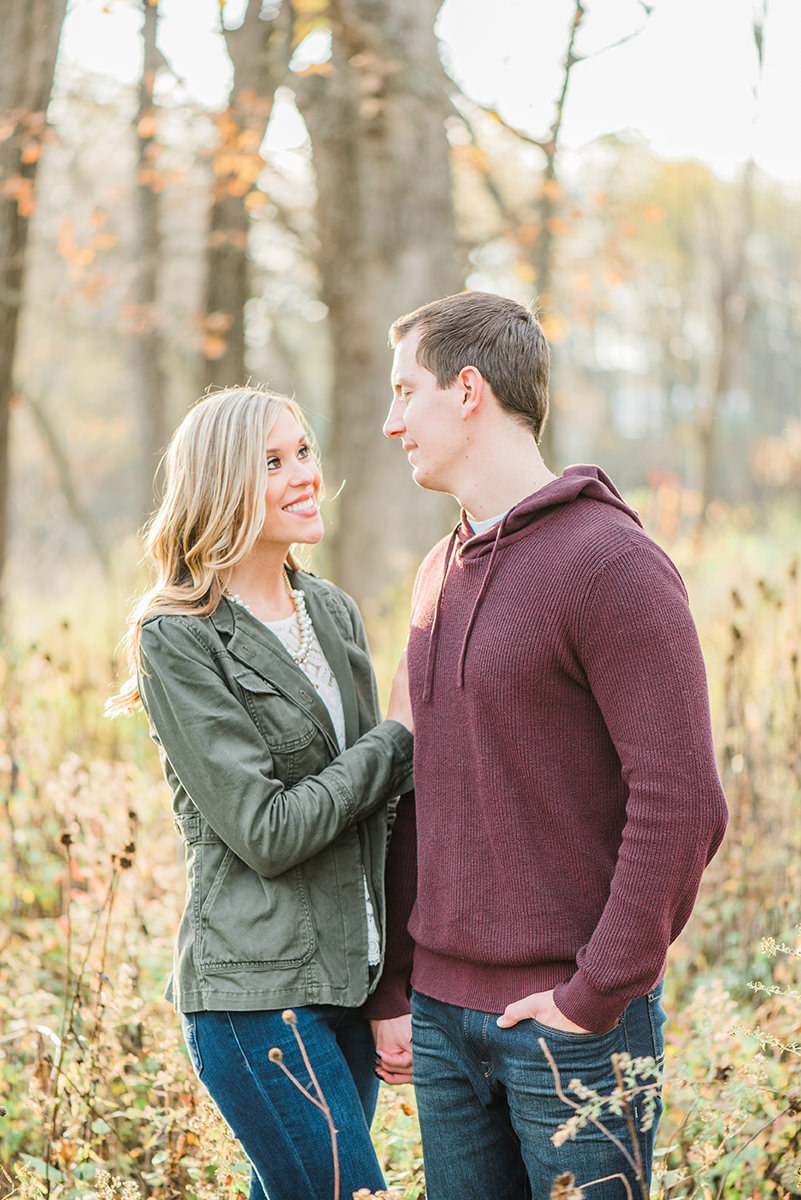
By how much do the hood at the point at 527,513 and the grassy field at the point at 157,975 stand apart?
2.70 ft

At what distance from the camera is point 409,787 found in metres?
2.38

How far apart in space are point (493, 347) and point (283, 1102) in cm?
152

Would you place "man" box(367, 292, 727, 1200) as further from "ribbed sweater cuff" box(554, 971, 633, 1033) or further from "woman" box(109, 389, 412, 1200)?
"woman" box(109, 389, 412, 1200)

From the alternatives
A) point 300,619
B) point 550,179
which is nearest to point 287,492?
point 300,619

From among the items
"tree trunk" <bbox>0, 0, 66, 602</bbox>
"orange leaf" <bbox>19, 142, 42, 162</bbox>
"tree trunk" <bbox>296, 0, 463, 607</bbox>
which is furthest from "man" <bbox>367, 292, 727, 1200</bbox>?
"tree trunk" <bbox>296, 0, 463, 607</bbox>

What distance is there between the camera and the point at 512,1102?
192 cm

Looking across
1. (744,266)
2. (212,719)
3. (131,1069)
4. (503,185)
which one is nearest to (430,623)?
(212,719)

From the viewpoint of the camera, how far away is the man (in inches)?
69.4

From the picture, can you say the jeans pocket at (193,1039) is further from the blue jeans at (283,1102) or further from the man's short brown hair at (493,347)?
the man's short brown hair at (493,347)

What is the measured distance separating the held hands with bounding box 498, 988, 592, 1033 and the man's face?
94 cm

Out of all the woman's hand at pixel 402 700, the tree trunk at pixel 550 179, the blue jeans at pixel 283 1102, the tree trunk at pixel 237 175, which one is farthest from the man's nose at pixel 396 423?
the tree trunk at pixel 237 175

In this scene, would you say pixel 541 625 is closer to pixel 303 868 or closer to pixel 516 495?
pixel 516 495

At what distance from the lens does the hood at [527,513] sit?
77.4 inches

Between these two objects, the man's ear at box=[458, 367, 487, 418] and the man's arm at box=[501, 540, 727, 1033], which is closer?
the man's arm at box=[501, 540, 727, 1033]
